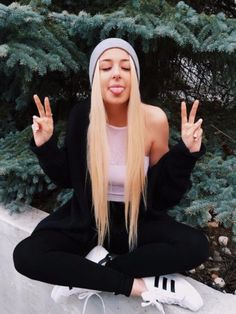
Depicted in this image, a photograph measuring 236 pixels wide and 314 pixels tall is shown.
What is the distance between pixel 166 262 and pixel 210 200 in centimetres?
38

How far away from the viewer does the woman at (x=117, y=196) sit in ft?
4.90

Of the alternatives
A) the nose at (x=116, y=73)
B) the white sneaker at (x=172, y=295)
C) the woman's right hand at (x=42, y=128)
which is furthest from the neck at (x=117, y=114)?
the white sneaker at (x=172, y=295)

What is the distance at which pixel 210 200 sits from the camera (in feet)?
5.79

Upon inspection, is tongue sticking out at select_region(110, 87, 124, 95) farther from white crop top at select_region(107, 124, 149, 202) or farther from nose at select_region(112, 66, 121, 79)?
white crop top at select_region(107, 124, 149, 202)

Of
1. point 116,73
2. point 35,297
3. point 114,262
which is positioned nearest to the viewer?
point 116,73

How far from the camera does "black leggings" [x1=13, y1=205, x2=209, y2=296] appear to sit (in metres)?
1.50

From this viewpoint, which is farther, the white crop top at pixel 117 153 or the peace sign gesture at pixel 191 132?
the white crop top at pixel 117 153

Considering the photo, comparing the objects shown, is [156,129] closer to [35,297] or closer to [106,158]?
[106,158]

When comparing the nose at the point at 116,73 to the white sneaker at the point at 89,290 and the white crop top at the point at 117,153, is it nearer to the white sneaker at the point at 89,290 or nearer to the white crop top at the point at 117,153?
the white crop top at the point at 117,153

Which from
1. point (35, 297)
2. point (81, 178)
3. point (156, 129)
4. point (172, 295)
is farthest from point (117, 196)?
point (35, 297)

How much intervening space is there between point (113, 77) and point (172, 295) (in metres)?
0.77

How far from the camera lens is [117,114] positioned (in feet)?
5.19

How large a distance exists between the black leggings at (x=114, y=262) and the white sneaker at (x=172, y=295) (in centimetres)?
5

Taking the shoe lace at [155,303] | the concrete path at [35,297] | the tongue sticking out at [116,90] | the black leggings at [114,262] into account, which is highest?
the tongue sticking out at [116,90]
